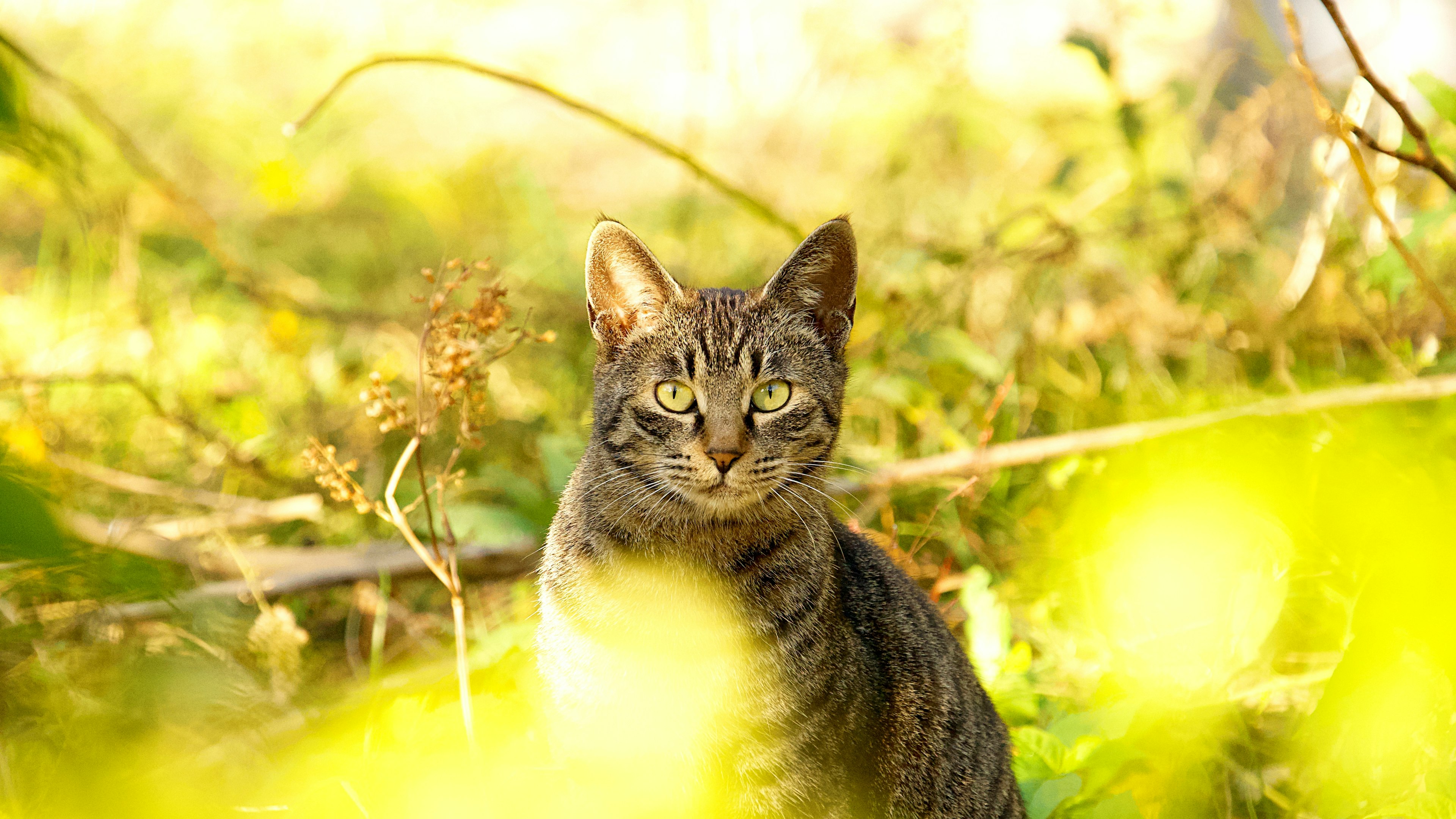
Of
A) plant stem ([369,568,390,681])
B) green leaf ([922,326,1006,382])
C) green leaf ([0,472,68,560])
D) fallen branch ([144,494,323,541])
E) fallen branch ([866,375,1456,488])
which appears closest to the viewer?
green leaf ([0,472,68,560])

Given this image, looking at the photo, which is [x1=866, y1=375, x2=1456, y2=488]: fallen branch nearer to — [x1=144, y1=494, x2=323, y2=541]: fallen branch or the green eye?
the green eye

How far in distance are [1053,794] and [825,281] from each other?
4.32ft

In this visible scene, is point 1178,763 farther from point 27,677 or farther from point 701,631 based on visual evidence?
point 27,677

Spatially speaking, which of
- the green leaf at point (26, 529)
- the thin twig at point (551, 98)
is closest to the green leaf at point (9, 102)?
the green leaf at point (26, 529)

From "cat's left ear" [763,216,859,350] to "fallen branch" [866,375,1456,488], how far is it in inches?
36.0

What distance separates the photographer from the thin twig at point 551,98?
1985 millimetres

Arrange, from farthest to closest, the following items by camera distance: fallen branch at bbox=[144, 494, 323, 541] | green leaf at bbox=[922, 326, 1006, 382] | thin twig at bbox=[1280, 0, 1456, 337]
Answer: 1. green leaf at bbox=[922, 326, 1006, 382]
2. fallen branch at bbox=[144, 494, 323, 541]
3. thin twig at bbox=[1280, 0, 1456, 337]

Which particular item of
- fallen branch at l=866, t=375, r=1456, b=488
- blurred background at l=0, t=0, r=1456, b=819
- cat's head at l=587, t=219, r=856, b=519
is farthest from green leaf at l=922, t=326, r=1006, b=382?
cat's head at l=587, t=219, r=856, b=519

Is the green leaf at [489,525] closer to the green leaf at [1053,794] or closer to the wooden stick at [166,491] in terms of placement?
the wooden stick at [166,491]

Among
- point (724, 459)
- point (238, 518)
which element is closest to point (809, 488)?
point (724, 459)

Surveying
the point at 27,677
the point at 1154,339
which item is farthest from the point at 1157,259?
the point at 27,677

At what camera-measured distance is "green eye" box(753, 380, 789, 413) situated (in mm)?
2072

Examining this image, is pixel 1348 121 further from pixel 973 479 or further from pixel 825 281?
pixel 973 479

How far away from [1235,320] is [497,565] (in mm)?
3220
